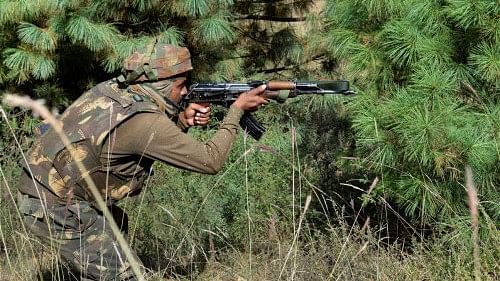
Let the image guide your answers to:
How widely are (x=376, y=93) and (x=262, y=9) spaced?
7.19 feet

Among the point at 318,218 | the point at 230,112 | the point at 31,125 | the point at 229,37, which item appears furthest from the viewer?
the point at 31,125

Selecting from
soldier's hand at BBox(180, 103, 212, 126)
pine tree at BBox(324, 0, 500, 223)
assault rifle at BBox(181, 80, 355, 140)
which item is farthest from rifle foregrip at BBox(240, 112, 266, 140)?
pine tree at BBox(324, 0, 500, 223)

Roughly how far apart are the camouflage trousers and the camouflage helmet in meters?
0.56

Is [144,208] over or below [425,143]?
below

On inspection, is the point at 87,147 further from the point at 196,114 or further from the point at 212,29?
the point at 212,29

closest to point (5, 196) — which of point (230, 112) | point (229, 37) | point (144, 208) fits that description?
point (144, 208)

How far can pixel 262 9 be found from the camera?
5.57 m

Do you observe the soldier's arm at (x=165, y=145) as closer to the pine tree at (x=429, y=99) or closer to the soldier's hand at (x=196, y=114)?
the soldier's hand at (x=196, y=114)

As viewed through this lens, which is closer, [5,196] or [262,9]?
[5,196]

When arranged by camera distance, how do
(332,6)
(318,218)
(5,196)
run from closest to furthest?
(332,6)
(318,218)
(5,196)

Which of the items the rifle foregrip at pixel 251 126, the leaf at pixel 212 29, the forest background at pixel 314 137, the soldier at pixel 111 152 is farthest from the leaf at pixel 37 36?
the rifle foregrip at pixel 251 126

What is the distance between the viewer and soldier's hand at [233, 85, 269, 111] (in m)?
3.22

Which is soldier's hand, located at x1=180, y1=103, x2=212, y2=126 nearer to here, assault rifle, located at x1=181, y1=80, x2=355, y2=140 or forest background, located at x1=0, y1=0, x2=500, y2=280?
assault rifle, located at x1=181, y1=80, x2=355, y2=140

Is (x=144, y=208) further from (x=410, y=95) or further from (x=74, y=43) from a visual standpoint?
(x=410, y=95)
